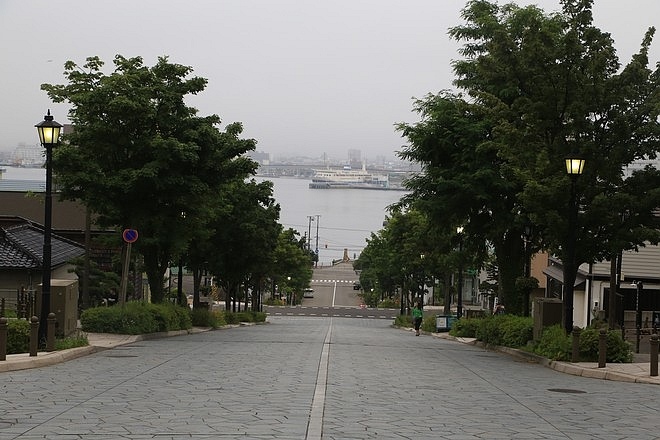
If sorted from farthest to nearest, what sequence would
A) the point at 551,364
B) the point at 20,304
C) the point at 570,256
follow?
the point at 20,304 → the point at 570,256 → the point at 551,364

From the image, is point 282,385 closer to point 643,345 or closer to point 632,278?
point 643,345

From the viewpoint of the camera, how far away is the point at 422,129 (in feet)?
102

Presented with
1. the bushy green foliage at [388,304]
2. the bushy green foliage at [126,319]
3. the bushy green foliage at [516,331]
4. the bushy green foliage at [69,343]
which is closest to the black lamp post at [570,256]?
the bushy green foliage at [516,331]

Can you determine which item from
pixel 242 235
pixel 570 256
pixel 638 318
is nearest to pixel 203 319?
pixel 242 235

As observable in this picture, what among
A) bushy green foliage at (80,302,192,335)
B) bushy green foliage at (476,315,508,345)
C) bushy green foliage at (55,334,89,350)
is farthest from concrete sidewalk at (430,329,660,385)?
bushy green foliage at (80,302,192,335)

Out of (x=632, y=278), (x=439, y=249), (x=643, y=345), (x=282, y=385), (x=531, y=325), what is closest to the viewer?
(x=282, y=385)

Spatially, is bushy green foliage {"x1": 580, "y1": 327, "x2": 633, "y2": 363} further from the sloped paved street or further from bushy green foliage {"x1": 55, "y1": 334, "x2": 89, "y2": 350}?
bushy green foliage {"x1": 55, "y1": 334, "x2": 89, "y2": 350}

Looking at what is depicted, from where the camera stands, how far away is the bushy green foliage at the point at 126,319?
27.8 meters

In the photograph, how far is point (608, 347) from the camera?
69.2 feet

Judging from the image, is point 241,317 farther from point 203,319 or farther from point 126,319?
point 126,319

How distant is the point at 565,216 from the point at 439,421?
13.0 metres

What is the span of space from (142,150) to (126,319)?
6.08 m

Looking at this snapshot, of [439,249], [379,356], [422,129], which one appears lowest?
[379,356]

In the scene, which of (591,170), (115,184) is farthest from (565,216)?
(115,184)
